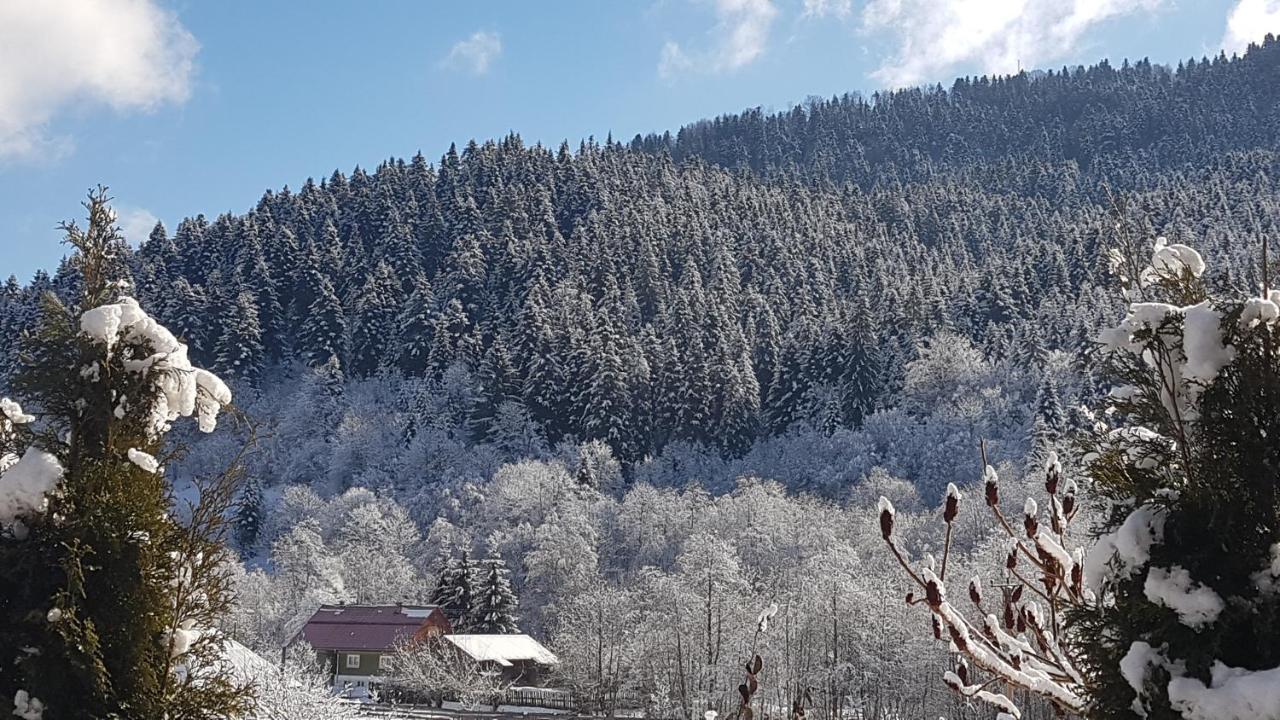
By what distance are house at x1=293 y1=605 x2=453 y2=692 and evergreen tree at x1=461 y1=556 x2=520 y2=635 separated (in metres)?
1.65

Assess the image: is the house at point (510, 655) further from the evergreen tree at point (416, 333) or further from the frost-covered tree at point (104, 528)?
the evergreen tree at point (416, 333)

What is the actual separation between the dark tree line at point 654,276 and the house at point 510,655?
3577 centimetres

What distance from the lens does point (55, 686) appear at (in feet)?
20.8

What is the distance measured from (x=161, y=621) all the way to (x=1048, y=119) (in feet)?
701

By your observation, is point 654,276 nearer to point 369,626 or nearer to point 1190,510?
point 369,626

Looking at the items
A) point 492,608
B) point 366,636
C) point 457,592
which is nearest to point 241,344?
point 457,592

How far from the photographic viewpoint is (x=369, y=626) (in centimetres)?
5119

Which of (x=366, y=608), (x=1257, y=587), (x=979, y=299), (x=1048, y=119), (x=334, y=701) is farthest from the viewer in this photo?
(x=1048, y=119)

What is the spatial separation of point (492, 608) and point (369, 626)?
6.18 meters

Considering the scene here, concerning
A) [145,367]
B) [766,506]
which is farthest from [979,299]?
[145,367]

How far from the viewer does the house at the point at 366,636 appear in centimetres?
4947

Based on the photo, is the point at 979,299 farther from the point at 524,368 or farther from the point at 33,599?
the point at 33,599

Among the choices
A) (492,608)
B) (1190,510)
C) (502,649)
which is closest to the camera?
(1190,510)

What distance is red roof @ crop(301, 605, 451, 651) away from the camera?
49719 mm
